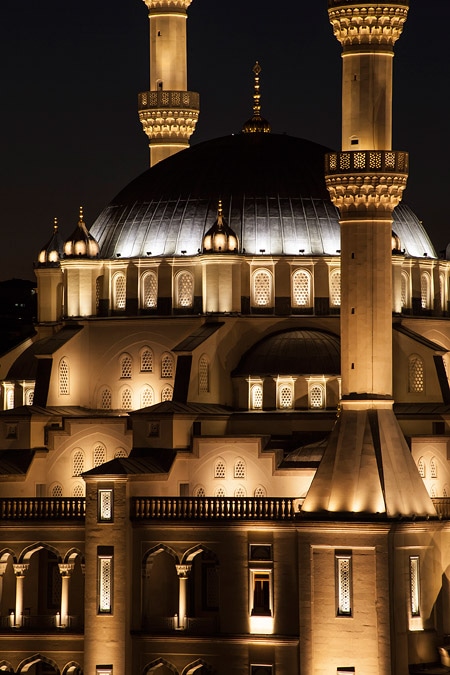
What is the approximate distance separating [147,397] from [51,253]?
7.47 meters

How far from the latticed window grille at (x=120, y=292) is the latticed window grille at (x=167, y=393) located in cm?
325

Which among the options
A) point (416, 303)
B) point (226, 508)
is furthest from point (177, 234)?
point (226, 508)

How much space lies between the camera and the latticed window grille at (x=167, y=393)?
71.8m

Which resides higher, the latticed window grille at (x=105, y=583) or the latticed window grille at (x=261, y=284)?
the latticed window grille at (x=261, y=284)

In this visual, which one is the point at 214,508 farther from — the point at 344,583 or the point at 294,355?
the point at 294,355

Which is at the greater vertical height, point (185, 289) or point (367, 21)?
point (367, 21)

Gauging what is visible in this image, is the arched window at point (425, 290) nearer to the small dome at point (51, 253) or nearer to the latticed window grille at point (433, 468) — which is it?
the latticed window grille at point (433, 468)

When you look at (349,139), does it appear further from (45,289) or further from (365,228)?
(45,289)

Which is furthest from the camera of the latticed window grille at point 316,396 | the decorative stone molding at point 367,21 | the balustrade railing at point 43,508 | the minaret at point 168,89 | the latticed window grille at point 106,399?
the minaret at point 168,89

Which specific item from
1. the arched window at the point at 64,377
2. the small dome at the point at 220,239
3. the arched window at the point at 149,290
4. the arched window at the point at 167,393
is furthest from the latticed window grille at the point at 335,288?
the arched window at the point at 64,377

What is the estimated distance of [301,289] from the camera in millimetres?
72062

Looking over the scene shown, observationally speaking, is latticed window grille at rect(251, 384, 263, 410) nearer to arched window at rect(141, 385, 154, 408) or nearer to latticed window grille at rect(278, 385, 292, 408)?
latticed window grille at rect(278, 385, 292, 408)

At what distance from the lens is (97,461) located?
69.6 metres

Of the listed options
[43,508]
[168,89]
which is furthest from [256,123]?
[43,508]
